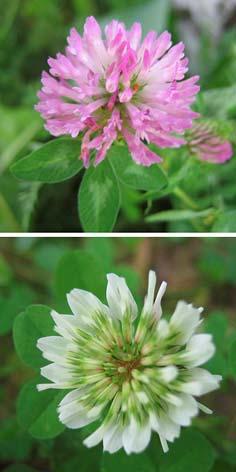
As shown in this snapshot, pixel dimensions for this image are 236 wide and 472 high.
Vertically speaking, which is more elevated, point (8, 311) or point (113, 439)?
point (8, 311)

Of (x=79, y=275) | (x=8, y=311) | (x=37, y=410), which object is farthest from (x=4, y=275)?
(x=37, y=410)

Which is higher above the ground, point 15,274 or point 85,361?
point 15,274

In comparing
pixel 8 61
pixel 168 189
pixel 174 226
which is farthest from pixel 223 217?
pixel 8 61

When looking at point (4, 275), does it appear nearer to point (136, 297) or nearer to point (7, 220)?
point (7, 220)

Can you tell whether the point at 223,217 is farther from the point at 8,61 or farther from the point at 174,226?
the point at 8,61

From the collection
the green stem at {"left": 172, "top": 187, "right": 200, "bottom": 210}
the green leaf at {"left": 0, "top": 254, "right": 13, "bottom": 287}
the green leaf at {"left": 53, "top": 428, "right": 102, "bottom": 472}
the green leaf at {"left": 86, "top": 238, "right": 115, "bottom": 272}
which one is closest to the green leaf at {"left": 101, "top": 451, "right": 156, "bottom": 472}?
the green leaf at {"left": 53, "top": 428, "right": 102, "bottom": 472}

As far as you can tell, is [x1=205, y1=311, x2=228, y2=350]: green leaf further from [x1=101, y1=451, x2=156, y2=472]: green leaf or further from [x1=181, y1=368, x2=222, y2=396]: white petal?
[x1=181, y1=368, x2=222, y2=396]: white petal
